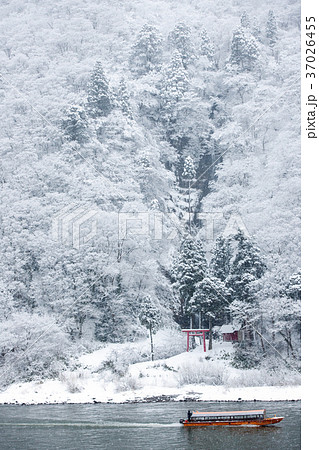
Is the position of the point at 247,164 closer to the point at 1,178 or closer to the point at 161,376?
the point at 1,178

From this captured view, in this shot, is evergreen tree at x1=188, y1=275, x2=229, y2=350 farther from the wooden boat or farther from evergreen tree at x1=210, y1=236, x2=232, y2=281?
the wooden boat

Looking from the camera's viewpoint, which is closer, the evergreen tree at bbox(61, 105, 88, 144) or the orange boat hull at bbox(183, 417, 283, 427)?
the orange boat hull at bbox(183, 417, 283, 427)

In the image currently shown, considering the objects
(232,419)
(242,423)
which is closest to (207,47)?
(232,419)

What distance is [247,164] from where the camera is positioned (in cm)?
6053

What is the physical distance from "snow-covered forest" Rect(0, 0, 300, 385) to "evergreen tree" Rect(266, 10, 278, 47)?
0.36 metres

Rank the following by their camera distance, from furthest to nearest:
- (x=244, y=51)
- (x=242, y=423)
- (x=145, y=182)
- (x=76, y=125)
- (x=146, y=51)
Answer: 1. (x=146, y=51)
2. (x=244, y=51)
3. (x=145, y=182)
4. (x=76, y=125)
5. (x=242, y=423)

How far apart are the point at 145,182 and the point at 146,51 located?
30379 millimetres

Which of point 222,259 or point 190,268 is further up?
point 222,259

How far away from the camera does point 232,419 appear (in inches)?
869

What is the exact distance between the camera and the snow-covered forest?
37.6 metres

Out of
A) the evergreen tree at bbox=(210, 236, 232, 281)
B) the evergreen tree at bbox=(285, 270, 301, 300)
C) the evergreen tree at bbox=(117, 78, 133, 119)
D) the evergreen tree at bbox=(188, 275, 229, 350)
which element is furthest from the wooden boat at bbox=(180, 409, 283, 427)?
the evergreen tree at bbox=(117, 78, 133, 119)

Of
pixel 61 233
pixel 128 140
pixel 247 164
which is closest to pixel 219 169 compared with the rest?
pixel 247 164

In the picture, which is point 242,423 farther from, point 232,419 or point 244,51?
point 244,51

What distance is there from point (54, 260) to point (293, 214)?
23.8m
